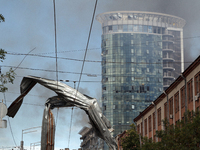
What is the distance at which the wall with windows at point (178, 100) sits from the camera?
158 feet

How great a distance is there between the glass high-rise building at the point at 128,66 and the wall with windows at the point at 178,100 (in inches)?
3087

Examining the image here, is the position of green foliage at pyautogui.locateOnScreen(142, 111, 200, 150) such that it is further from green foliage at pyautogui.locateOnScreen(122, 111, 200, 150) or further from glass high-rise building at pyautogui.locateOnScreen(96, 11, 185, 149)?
glass high-rise building at pyautogui.locateOnScreen(96, 11, 185, 149)

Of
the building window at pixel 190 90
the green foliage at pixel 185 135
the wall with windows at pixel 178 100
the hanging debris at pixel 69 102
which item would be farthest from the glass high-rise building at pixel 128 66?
the hanging debris at pixel 69 102

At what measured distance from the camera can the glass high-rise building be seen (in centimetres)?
15300

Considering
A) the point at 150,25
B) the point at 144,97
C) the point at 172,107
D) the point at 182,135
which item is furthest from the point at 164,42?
the point at 182,135

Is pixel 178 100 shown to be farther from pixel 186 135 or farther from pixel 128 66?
pixel 128 66

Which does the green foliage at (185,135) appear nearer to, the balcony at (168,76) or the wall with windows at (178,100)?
the wall with windows at (178,100)

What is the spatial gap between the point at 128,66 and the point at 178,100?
98651 millimetres

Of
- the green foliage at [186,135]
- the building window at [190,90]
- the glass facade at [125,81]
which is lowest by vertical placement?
the green foliage at [186,135]

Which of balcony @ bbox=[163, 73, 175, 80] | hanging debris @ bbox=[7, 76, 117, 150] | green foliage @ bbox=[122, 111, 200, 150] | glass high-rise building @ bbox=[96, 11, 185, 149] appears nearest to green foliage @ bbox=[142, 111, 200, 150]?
green foliage @ bbox=[122, 111, 200, 150]

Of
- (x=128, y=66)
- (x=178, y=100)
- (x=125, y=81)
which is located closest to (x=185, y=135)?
(x=178, y=100)

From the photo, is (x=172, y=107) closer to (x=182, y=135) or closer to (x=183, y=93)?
(x=183, y=93)

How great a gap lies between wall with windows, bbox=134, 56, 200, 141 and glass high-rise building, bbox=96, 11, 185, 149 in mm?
78415

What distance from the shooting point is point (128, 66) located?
15375cm
